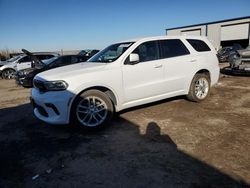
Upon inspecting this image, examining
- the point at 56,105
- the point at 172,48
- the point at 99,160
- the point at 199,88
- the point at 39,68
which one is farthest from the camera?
the point at 39,68

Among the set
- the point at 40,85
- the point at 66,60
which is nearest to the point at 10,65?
the point at 66,60

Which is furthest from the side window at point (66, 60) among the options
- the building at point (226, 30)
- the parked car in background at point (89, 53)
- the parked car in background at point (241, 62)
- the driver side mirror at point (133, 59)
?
the building at point (226, 30)

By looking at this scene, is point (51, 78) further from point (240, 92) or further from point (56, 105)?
point (240, 92)

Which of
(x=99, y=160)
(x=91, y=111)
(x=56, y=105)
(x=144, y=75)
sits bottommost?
(x=99, y=160)

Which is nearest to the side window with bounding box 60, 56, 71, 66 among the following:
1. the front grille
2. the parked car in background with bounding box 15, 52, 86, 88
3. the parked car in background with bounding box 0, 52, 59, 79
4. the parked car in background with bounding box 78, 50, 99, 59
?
the parked car in background with bounding box 15, 52, 86, 88

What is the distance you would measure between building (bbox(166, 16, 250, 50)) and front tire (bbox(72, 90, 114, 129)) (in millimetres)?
29837

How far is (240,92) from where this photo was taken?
303 inches

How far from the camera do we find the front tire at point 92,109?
442 cm

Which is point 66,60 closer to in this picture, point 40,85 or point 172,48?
point 172,48

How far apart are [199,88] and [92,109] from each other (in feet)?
10.8

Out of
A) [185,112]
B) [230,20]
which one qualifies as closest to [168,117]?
[185,112]

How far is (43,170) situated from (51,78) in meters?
1.69

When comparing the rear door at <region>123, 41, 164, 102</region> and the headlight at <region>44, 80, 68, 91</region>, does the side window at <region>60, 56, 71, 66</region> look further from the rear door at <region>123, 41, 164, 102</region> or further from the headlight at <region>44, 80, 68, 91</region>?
the headlight at <region>44, 80, 68, 91</region>

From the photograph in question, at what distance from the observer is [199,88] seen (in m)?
6.43
